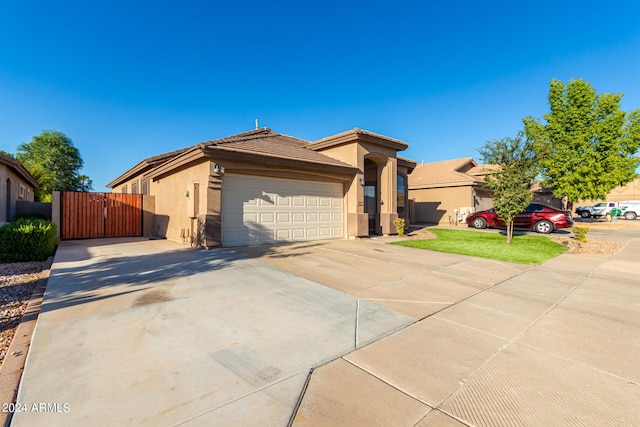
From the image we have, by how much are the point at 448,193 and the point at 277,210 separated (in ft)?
51.9

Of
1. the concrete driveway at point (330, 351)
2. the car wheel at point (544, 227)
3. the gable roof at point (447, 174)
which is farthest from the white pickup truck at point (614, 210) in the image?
the concrete driveway at point (330, 351)

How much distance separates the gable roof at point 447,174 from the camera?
21556 mm

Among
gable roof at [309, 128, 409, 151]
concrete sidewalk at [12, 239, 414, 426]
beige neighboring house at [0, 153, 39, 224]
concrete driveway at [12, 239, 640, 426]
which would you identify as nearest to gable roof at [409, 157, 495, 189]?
gable roof at [309, 128, 409, 151]

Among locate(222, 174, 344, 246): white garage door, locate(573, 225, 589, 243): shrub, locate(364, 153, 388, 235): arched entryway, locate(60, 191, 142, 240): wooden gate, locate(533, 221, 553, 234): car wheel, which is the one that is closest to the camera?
locate(222, 174, 344, 246): white garage door

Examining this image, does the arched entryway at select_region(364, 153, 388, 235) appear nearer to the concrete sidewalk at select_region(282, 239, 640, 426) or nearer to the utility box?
the utility box

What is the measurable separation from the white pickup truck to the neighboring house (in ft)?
93.0

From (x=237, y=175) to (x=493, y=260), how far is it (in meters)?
8.64

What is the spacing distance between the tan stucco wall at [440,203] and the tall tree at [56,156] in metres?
40.5

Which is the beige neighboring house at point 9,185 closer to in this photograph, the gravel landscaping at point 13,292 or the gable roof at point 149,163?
the gable roof at point 149,163

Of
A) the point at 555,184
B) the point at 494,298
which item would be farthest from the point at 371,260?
the point at 555,184

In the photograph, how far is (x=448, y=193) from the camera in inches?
870

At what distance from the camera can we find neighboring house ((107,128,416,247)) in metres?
9.84

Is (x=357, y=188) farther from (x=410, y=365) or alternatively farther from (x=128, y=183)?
(x=128, y=183)

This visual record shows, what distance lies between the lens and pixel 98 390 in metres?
2.38
